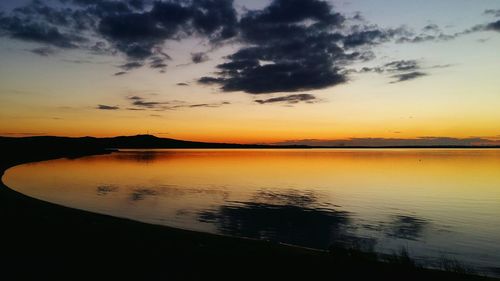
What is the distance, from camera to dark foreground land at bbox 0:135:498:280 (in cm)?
1098

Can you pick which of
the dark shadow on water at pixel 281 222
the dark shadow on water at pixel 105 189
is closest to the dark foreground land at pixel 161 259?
the dark shadow on water at pixel 281 222

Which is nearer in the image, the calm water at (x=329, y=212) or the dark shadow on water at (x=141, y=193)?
the calm water at (x=329, y=212)

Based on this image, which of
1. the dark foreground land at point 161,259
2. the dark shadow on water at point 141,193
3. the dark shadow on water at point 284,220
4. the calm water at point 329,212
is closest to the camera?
the dark foreground land at point 161,259

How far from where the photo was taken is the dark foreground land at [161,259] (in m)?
11.0

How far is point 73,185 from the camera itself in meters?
51.2

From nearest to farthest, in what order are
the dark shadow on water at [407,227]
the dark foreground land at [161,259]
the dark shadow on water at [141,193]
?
the dark foreground land at [161,259], the dark shadow on water at [407,227], the dark shadow on water at [141,193]

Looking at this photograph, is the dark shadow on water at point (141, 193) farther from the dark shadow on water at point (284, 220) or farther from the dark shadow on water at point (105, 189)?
the dark shadow on water at point (284, 220)

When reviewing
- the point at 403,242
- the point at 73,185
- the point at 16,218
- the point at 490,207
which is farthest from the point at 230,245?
the point at 73,185

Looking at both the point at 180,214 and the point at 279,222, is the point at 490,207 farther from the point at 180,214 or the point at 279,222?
the point at 180,214

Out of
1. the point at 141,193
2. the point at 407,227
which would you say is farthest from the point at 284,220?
the point at 141,193

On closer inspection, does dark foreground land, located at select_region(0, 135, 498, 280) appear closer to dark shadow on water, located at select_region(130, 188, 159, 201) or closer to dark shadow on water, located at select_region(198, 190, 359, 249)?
dark shadow on water, located at select_region(198, 190, 359, 249)

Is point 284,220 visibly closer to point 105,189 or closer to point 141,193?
point 141,193

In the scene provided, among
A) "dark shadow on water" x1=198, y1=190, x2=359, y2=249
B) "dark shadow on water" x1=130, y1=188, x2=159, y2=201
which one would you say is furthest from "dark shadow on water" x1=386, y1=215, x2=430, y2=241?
"dark shadow on water" x1=130, y1=188, x2=159, y2=201

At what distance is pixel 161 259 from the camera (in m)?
12.6
